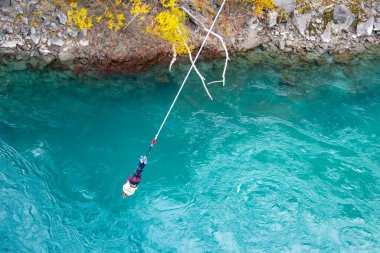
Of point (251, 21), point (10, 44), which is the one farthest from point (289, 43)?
point (10, 44)

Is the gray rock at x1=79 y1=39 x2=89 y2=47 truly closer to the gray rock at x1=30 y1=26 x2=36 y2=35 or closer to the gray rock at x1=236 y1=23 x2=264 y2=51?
the gray rock at x1=30 y1=26 x2=36 y2=35

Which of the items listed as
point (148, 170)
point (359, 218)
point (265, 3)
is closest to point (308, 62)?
point (265, 3)

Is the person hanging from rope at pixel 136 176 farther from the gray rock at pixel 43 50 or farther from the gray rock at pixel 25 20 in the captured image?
the gray rock at pixel 25 20

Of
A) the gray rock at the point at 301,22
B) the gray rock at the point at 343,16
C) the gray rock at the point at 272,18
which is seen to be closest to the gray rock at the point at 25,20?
the gray rock at the point at 272,18

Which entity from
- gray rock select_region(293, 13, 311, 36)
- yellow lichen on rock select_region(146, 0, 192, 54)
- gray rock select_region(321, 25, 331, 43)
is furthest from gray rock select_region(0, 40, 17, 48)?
gray rock select_region(321, 25, 331, 43)

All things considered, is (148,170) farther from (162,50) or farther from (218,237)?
(162,50)

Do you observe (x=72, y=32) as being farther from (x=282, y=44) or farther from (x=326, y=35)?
(x=326, y=35)
